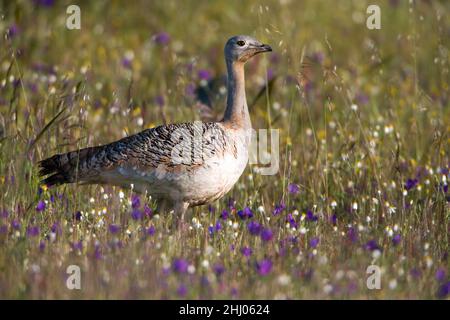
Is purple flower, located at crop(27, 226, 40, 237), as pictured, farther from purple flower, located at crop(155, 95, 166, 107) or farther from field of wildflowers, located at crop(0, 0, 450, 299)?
purple flower, located at crop(155, 95, 166, 107)

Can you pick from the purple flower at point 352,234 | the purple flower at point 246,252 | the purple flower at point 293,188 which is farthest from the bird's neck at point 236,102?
the purple flower at point 246,252

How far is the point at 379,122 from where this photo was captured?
296 inches

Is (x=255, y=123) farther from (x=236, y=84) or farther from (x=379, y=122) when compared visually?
(x=236, y=84)

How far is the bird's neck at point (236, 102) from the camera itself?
5809 millimetres

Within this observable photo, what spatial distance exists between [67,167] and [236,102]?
129 cm

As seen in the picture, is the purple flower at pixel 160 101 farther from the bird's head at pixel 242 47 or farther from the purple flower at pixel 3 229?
the purple flower at pixel 3 229

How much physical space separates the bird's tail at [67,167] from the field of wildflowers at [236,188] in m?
0.14

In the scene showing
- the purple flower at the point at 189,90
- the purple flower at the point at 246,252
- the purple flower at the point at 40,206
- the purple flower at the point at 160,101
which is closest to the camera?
the purple flower at the point at 246,252

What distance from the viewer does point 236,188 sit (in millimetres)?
6465

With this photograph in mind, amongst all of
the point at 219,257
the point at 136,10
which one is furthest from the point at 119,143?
the point at 136,10

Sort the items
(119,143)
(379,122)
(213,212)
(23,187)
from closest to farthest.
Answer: (23,187), (119,143), (213,212), (379,122)

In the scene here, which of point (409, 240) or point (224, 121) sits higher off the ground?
point (224, 121)

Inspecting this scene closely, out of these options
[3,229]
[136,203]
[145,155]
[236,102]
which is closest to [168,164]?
[145,155]

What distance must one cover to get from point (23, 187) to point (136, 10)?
6078 mm
